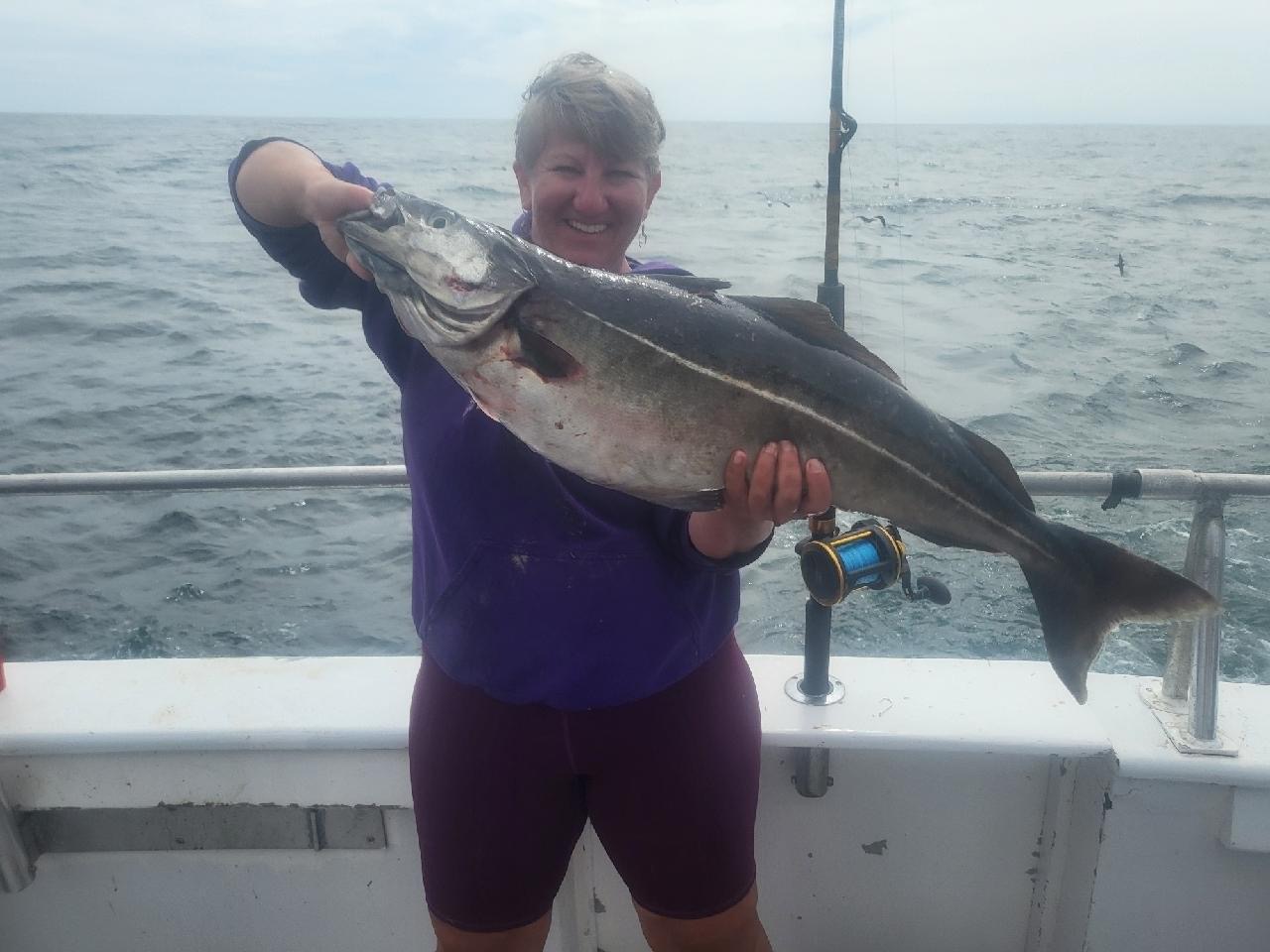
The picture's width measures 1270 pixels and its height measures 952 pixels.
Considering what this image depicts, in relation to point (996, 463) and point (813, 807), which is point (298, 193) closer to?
point (996, 463)

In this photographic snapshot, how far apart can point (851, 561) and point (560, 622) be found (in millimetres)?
860

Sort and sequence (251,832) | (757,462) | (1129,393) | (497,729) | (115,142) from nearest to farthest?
1. (757,462)
2. (497,729)
3. (251,832)
4. (1129,393)
5. (115,142)

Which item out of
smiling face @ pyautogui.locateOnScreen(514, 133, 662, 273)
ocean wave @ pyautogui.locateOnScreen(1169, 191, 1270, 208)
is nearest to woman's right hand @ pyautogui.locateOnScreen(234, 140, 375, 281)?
smiling face @ pyautogui.locateOnScreen(514, 133, 662, 273)

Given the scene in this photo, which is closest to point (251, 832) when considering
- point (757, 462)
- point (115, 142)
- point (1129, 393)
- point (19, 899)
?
point (19, 899)

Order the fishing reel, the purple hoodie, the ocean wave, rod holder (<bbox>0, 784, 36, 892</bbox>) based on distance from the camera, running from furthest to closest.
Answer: the ocean wave, rod holder (<bbox>0, 784, 36, 892</bbox>), the fishing reel, the purple hoodie

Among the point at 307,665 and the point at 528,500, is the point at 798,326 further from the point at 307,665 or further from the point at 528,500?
the point at 307,665

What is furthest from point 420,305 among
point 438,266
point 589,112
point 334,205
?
point 589,112

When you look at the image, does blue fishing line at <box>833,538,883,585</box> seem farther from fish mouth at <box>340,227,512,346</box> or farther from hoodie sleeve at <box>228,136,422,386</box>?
hoodie sleeve at <box>228,136,422,386</box>

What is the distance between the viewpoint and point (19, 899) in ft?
9.95

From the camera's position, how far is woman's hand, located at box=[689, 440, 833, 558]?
7.00ft

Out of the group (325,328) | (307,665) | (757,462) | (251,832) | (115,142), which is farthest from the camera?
(115,142)

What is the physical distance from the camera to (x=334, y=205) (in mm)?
2242

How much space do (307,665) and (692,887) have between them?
1561mm

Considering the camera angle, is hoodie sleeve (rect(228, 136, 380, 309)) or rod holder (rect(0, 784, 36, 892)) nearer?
hoodie sleeve (rect(228, 136, 380, 309))
